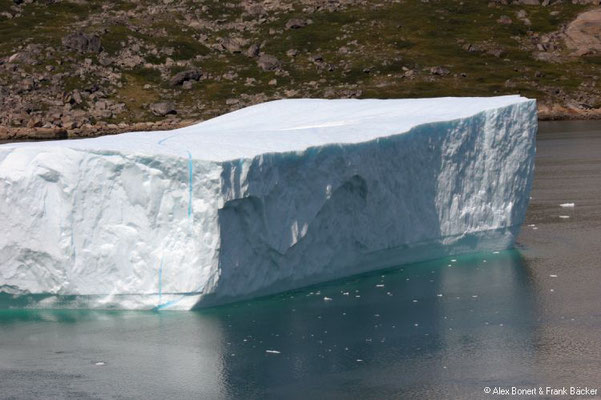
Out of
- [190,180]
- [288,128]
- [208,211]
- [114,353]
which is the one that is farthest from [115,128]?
[114,353]

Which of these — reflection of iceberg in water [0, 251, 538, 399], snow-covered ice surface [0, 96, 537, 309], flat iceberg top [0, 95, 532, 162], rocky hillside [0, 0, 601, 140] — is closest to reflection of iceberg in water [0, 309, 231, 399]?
reflection of iceberg in water [0, 251, 538, 399]

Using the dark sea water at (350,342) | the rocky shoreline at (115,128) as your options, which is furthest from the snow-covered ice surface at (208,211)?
the rocky shoreline at (115,128)

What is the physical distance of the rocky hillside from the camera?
6650cm

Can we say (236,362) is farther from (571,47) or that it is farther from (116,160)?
(571,47)

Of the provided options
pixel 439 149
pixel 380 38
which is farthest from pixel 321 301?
pixel 380 38

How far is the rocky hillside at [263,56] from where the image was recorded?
66500 millimetres

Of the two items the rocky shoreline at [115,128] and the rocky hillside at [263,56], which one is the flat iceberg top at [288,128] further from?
the rocky hillside at [263,56]

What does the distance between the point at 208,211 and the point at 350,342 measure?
2.79 metres

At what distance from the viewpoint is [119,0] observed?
86.2 meters

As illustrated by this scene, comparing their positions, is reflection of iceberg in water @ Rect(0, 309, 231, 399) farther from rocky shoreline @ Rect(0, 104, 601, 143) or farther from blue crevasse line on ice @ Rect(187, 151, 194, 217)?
rocky shoreline @ Rect(0, 104, 601, 143)

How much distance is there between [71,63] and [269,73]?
44.9 feet

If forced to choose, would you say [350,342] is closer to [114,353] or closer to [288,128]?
[114,353]

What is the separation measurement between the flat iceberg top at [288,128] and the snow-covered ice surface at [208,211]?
0.20ft

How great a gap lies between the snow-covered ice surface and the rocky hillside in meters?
45.4
